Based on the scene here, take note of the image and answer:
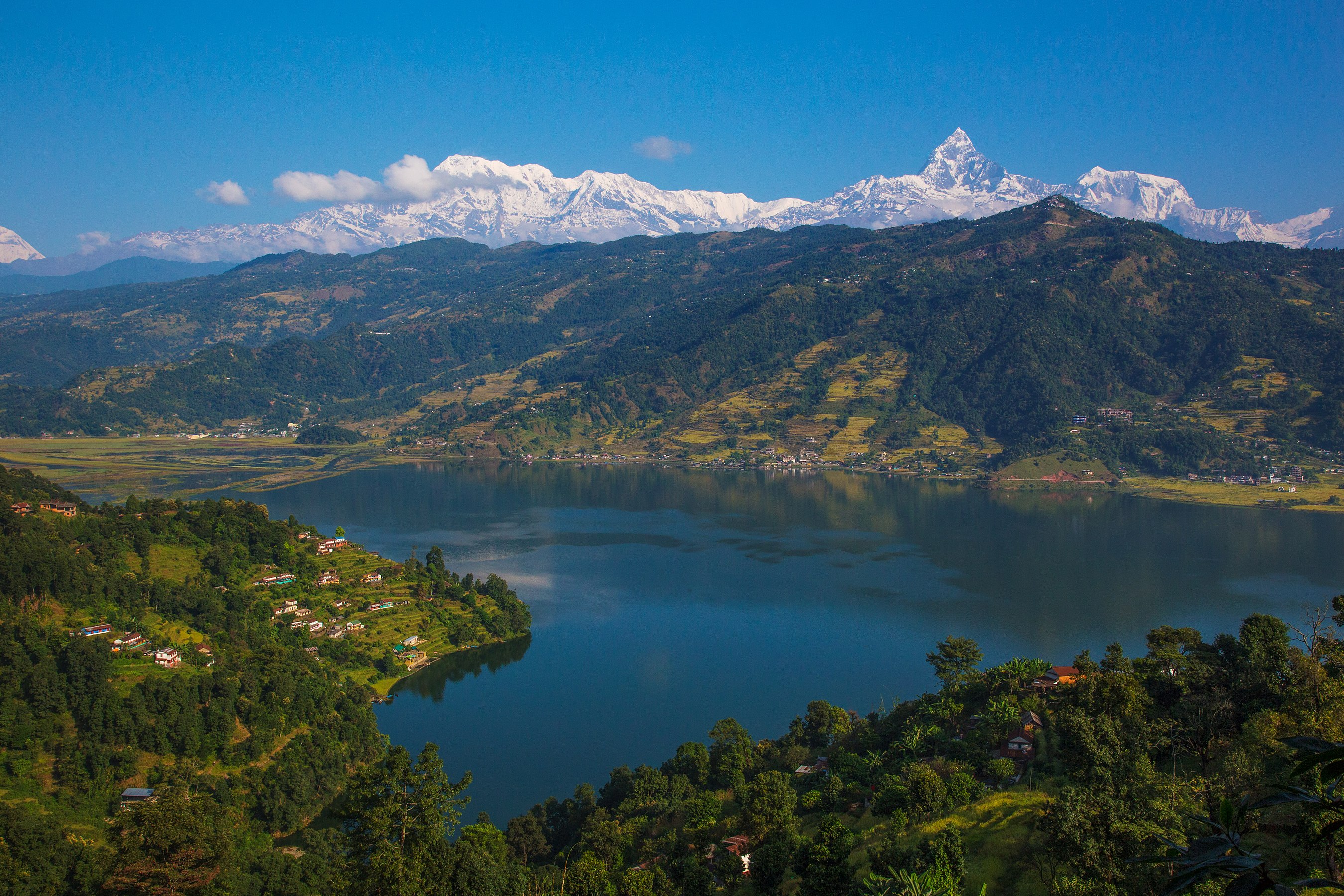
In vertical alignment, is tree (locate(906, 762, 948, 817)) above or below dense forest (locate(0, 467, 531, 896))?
above

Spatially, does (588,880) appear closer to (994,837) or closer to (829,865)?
(829,865)

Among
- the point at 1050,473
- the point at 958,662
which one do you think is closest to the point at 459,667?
the point at 958,662

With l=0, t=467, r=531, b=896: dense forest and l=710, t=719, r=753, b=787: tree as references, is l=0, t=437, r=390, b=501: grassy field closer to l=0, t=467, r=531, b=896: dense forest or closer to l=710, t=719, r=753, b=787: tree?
l=0, t=467, r=531, b=896: dense forest

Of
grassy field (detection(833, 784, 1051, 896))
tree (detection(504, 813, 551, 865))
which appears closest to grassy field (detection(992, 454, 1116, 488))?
tree (detection(504, 813, 551, 865))

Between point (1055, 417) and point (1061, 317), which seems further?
point (1061, 317)

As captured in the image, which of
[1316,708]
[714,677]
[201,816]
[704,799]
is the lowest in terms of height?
[714,677]

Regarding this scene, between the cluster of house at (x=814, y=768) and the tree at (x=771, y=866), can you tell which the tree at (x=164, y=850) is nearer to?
the tree at (x=771, y=866)

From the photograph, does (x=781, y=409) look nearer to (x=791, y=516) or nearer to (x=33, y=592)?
(x=791, y=516)

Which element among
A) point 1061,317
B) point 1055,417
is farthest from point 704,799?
point 1061,317
